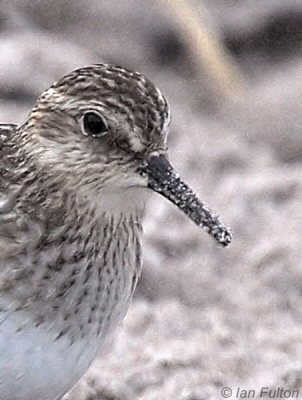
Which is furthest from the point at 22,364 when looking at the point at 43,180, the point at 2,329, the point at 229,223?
the point at 229,223

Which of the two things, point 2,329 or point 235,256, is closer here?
point 2,329

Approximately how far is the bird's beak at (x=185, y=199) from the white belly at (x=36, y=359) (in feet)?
1.70

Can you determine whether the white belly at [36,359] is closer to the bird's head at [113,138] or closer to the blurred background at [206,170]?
the bird's head at [113,138]

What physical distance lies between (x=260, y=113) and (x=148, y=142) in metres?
2.58

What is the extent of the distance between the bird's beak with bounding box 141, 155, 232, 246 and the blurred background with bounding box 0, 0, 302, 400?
4.05 ft

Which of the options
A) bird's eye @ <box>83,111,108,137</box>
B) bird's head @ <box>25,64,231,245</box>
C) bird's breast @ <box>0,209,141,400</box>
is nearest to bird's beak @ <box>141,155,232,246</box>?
bird's head @ <box>25,64,231,245</box>

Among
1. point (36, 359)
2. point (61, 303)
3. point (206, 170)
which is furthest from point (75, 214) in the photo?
point (206, 170)

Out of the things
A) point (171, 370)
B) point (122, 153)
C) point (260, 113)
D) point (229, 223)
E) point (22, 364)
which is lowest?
point (22, 364)

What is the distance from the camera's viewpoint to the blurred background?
467cm

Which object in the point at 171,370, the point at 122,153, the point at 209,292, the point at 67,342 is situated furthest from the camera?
the point at 209,292

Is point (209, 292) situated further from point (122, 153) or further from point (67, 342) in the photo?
point (122, 153)

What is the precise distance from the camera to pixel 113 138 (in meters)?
3.38

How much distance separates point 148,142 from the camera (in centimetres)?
341

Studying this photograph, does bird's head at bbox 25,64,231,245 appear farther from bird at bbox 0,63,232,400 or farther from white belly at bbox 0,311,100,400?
white belly at bbox 0,311,100,400
